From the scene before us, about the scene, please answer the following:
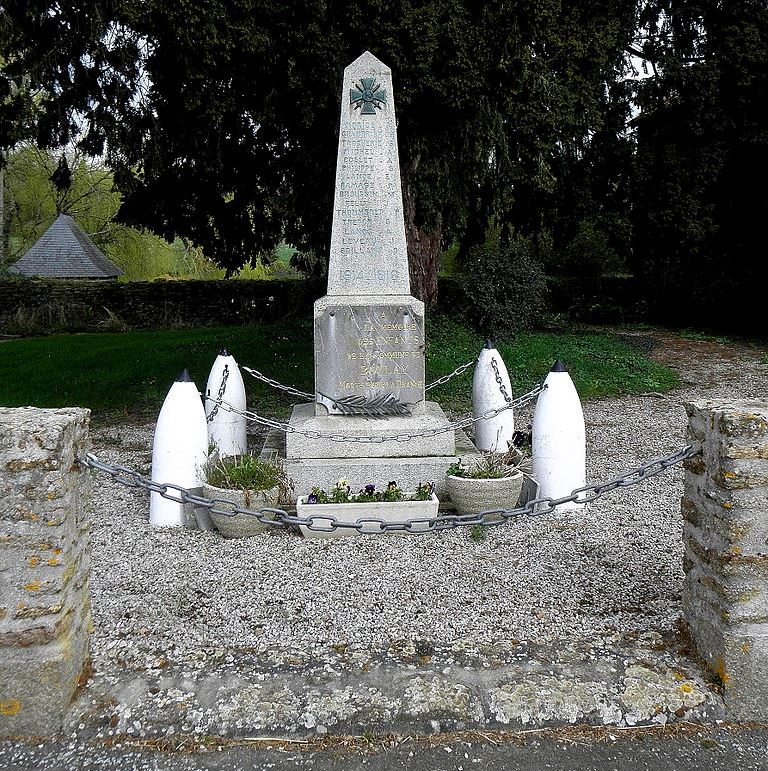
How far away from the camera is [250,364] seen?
1273 cm

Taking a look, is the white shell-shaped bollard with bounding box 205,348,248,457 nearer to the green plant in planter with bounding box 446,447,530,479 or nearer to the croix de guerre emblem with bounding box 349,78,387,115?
the green plant in planter with bounding box 446,447,530,479

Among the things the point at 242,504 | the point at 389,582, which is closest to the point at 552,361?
the point at 242,504

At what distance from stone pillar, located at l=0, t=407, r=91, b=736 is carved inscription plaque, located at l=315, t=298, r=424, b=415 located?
10.9 ft

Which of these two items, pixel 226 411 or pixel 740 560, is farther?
pixel 226 411

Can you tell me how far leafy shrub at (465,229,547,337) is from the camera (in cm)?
1499

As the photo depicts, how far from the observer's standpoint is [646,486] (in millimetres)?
6215

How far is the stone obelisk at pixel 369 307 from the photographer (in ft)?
19.4

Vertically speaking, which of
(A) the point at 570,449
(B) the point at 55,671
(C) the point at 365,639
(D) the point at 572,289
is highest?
(D) the point at 572,289

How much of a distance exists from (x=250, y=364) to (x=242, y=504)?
26.5 feet

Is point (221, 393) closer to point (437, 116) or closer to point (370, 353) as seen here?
point (370, 353)

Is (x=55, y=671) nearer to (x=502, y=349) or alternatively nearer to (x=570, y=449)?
(x=570, y=449)

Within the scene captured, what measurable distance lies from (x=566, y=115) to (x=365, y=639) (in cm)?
1033

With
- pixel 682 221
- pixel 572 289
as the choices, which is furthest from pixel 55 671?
pixel 572 289

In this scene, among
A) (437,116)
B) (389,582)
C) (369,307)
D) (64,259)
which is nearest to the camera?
(389,582)
